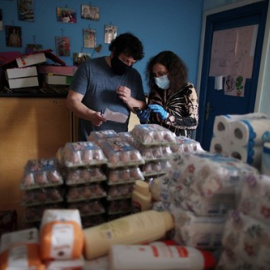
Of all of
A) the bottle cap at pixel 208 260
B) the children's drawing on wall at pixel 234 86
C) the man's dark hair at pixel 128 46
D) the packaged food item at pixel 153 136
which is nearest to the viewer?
the bottle cap at pixel 208 260

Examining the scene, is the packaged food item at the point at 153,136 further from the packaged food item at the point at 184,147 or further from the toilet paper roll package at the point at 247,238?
the toilet paper roll package at the point at 247,238

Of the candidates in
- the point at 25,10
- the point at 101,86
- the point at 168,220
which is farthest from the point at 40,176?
the point at 25,10

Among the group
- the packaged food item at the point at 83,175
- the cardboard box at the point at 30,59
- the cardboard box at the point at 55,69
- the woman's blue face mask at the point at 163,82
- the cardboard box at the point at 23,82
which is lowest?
the packaged food item at the point at 83,175

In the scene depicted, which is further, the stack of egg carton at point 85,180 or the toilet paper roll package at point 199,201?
the stack of egg carton at point 85,180

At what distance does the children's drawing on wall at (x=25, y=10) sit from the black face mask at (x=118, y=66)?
1.24 meters

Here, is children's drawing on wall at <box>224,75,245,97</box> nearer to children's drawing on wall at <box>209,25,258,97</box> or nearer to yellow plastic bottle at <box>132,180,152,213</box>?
children's drawing on wall at <box>209,25,258,97</box>

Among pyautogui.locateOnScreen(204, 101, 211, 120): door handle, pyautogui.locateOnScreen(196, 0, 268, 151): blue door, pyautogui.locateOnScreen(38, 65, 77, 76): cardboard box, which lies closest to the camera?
pyautogui.locateOnScreen(38, 65, 77, 76): cardboard box

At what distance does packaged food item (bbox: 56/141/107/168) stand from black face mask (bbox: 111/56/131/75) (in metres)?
0.85

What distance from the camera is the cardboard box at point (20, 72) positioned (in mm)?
2303

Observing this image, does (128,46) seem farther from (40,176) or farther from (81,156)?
(40,176)

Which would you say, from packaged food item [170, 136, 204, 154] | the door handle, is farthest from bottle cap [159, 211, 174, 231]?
the door handle

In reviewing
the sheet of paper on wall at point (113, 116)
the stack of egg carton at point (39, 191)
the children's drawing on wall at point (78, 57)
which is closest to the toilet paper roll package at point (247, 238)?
the stack of egg carton at point (39, 191)

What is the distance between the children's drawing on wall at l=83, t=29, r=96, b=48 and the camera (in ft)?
9.17

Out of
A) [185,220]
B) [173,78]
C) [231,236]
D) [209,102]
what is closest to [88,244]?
[185,220]
